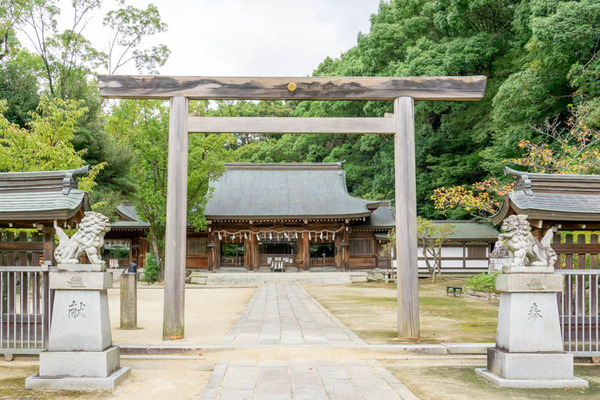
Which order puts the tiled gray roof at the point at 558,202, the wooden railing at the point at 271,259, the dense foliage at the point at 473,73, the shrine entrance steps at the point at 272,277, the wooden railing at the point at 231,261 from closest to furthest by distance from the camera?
the tiled gray roof at the point at 558,202, the dense foliage at the point at 473,73, the shrine entrance steps at the point at 272,277, the wooden railing at the point at 271,259, the wooden railing at the point at 231,261

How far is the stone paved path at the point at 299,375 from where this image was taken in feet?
16.2

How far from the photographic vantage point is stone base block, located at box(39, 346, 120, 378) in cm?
539

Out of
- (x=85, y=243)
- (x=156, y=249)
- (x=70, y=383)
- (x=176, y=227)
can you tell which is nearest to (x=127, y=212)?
(x=156, y=249)

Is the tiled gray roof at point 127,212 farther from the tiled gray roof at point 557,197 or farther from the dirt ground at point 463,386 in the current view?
the dirt ground at point 463,386

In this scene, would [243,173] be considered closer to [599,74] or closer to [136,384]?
[599,74]

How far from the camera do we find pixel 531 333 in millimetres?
5570

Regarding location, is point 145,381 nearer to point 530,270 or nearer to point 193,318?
point 530,270

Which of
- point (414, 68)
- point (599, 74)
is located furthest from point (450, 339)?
point (414, 68)

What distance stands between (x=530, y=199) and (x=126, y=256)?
1072 inches

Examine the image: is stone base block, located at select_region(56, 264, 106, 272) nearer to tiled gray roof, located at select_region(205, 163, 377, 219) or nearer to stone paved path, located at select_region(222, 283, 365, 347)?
stone paved path, located at select_region(222, 283, 365, 347)

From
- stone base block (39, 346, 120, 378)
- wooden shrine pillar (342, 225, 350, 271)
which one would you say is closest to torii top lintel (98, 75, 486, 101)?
stone base block (39, 346, 120, 378)

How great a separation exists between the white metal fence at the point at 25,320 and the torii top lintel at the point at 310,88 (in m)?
3.27

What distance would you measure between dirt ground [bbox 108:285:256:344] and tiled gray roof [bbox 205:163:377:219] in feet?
28.8

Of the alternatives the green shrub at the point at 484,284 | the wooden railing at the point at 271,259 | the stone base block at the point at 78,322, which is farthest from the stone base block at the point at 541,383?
the wooden railing at the point at 271,259
